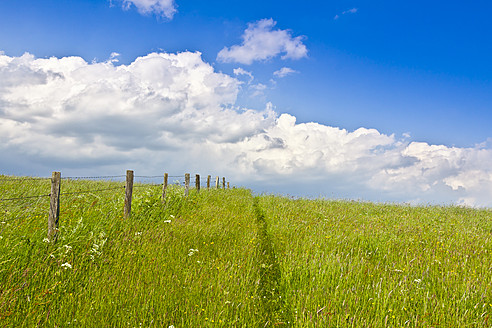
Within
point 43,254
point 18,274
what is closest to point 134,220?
point 43,254

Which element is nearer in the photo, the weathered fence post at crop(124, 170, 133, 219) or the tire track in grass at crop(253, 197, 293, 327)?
the tire track in grass at crop(253, 197, 293, 327)

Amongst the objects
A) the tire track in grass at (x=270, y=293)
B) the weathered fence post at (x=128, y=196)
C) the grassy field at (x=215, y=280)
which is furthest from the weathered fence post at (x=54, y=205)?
the tire track in grass at (x=270, y=293)

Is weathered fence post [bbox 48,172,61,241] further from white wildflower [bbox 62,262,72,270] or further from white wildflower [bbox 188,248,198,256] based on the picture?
white wildflower [bbox 188,248,198,256]

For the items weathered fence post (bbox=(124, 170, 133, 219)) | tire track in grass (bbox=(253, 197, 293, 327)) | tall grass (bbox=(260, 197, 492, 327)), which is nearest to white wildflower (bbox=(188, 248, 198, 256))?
tire track in grass (bbox=(253, 197, 293, 327))

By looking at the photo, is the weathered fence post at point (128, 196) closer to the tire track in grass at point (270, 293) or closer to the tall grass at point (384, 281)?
the tire track in grass at point (270, 293)

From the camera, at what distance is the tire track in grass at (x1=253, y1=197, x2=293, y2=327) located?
448cm

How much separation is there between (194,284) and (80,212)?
448 cm

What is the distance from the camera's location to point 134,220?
841 centimetres

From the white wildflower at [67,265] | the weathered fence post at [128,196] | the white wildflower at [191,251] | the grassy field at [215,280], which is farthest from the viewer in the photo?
the weathered fence post at [128,196]

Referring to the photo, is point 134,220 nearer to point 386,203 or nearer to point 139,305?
point 139,305

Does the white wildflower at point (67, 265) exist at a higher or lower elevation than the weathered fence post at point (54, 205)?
lower

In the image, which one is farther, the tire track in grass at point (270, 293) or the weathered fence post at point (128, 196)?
the weathered fence post at point (128, 196)

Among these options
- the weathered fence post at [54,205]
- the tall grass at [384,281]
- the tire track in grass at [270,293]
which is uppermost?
the weathered fence post at [54,205]

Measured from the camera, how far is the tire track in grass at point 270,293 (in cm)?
448
